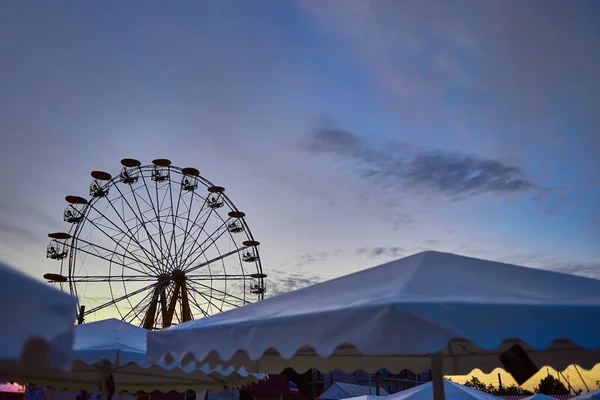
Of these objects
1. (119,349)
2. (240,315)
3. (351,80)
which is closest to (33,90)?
(351,80)

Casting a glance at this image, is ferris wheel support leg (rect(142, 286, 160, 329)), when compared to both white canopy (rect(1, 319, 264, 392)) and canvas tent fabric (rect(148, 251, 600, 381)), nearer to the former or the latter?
white canopy (rect(1, 319, 264, 392))

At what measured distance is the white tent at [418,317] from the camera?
8.06 ft

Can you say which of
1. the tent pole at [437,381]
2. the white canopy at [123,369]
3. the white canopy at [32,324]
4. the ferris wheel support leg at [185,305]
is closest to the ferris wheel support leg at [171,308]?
the ferris wheel support leg at [185,305]

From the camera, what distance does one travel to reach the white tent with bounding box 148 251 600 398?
246 centimetres

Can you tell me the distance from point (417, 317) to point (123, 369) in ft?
16.2

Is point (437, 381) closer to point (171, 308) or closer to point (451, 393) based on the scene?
point (451, 393)

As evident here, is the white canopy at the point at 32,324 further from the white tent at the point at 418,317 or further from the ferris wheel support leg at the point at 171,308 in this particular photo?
the ferris wheel support leg at the point at 171,308

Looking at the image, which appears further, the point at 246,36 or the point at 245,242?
the point at 245,242

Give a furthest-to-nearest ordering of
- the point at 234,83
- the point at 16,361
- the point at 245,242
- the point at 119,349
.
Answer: the point at 245,242
the point at 234,83
the point at 119,349
the point at 16,361

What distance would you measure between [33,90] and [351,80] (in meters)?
7.09

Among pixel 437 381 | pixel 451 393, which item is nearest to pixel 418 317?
pixel 437 381

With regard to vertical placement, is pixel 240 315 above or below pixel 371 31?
below

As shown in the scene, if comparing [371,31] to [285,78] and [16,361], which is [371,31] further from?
[16,361]

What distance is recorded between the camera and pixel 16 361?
184 centimetres
